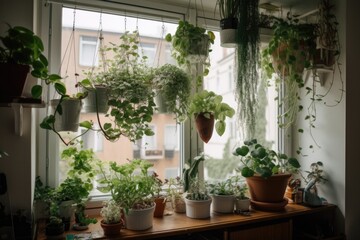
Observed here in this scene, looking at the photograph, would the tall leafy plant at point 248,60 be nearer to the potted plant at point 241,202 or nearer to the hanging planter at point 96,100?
the potted plant at point 241,202

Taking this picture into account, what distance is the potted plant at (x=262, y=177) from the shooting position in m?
1.95

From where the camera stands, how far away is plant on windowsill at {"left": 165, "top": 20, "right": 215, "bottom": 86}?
1.88 metres

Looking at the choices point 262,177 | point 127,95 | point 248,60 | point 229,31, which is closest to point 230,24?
point 229,31

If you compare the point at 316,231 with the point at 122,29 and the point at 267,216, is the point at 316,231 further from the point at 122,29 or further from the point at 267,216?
the point at 122,29

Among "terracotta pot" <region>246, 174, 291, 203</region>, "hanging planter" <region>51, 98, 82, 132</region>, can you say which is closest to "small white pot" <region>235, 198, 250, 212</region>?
"terracotta pot" <region>246, 174, 291, 203</region>

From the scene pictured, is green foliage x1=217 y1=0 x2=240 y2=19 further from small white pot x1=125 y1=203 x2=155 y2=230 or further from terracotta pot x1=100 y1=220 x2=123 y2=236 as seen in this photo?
terracotta pot x1=100 y1=220 x2=123 y2=236

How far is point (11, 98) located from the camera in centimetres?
121

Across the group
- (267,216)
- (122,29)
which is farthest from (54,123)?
(267,216)

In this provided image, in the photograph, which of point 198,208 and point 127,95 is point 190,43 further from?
point 198,208

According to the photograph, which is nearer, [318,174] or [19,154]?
[19,154]

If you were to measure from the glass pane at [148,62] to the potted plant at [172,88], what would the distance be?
0.11m

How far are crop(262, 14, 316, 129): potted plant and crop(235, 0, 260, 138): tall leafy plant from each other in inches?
9.8

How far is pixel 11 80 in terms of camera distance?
3.95ft

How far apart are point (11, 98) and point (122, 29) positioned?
105cm
